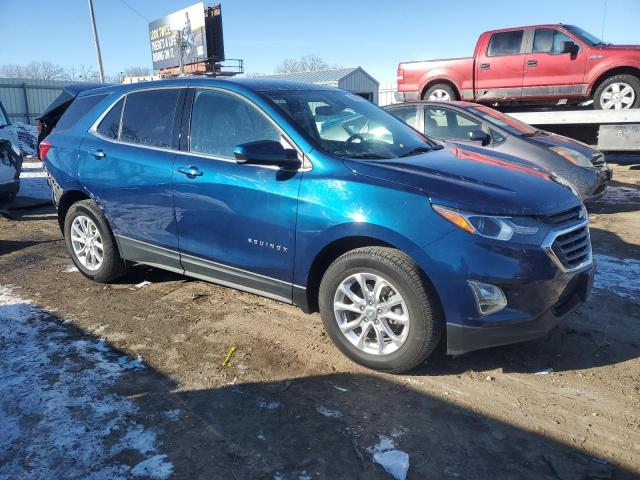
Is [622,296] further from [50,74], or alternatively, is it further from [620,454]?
[50,74]

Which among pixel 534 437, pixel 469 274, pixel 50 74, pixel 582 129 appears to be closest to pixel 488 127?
pixel 582 129

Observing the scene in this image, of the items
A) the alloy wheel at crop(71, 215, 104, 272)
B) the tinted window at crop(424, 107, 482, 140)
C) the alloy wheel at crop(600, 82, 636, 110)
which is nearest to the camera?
the alloy wheel at crop(71, 215, 104, 272)

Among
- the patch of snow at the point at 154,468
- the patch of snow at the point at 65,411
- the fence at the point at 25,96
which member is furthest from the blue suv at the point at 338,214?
the fence at the point at 25,96

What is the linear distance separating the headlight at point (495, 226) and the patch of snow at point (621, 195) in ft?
19.5

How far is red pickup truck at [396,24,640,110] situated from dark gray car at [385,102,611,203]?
3.12 meters

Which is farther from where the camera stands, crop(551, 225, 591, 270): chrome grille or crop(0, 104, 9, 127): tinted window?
crop(0, 104, 9, 127): tinted window

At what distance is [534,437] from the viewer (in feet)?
8.48

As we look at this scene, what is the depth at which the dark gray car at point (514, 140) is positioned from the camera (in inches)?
263

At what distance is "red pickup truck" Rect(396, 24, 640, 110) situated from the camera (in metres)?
9.62

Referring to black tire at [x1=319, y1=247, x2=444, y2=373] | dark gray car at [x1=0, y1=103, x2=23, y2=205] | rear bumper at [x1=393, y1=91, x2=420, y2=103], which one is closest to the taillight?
dark gray car at [x1=0, y1=103, x2=23, y2=205]

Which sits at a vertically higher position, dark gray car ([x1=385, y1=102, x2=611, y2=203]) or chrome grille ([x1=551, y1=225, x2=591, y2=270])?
dark gray car ([x1=385, y1=102, x2=611, y2=203])

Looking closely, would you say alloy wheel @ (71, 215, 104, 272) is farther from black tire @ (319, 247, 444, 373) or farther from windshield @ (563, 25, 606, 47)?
windshield @ (563, 25, 606, 47)

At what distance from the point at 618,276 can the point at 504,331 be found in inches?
98.7

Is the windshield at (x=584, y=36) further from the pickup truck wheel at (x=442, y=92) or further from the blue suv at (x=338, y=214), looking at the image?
the blue suv at (x=338, y=214)
